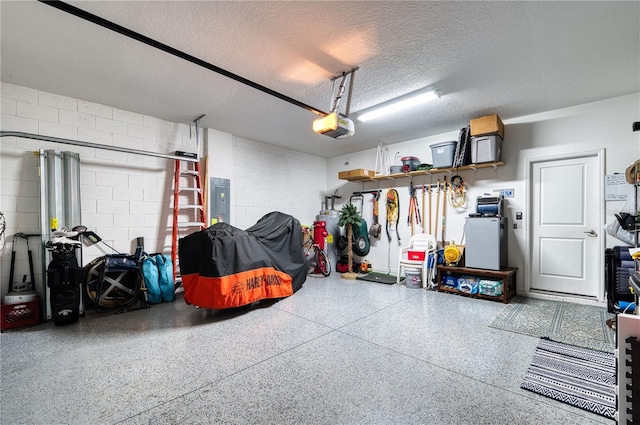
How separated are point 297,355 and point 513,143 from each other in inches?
180

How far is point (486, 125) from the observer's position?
4141 millimetres

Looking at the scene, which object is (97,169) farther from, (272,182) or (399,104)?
(399,104)

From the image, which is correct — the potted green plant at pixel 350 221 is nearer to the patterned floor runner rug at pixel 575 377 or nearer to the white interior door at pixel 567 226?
the white interior door at pixel 567 226

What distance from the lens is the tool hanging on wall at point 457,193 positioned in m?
5.03

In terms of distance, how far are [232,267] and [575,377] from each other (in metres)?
3.33

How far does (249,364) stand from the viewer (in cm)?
234

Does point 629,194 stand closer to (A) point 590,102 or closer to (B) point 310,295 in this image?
(A) point 590,102

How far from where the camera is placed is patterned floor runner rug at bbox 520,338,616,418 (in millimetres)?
1848

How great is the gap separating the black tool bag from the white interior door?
6301mm

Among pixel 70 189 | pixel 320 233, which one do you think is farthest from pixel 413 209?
pixel 70 189

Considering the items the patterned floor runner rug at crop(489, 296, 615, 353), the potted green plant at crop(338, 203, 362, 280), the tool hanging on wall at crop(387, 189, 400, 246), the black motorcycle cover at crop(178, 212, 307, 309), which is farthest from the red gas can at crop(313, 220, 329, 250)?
the patterned floor runner rug at crop(489, 296, 615, 353)

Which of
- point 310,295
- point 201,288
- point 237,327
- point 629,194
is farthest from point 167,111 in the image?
point 629,194

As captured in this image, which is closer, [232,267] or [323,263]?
[232,267]

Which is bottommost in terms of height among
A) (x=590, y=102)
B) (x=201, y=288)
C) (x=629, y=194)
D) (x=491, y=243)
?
(x=201, y=288)
